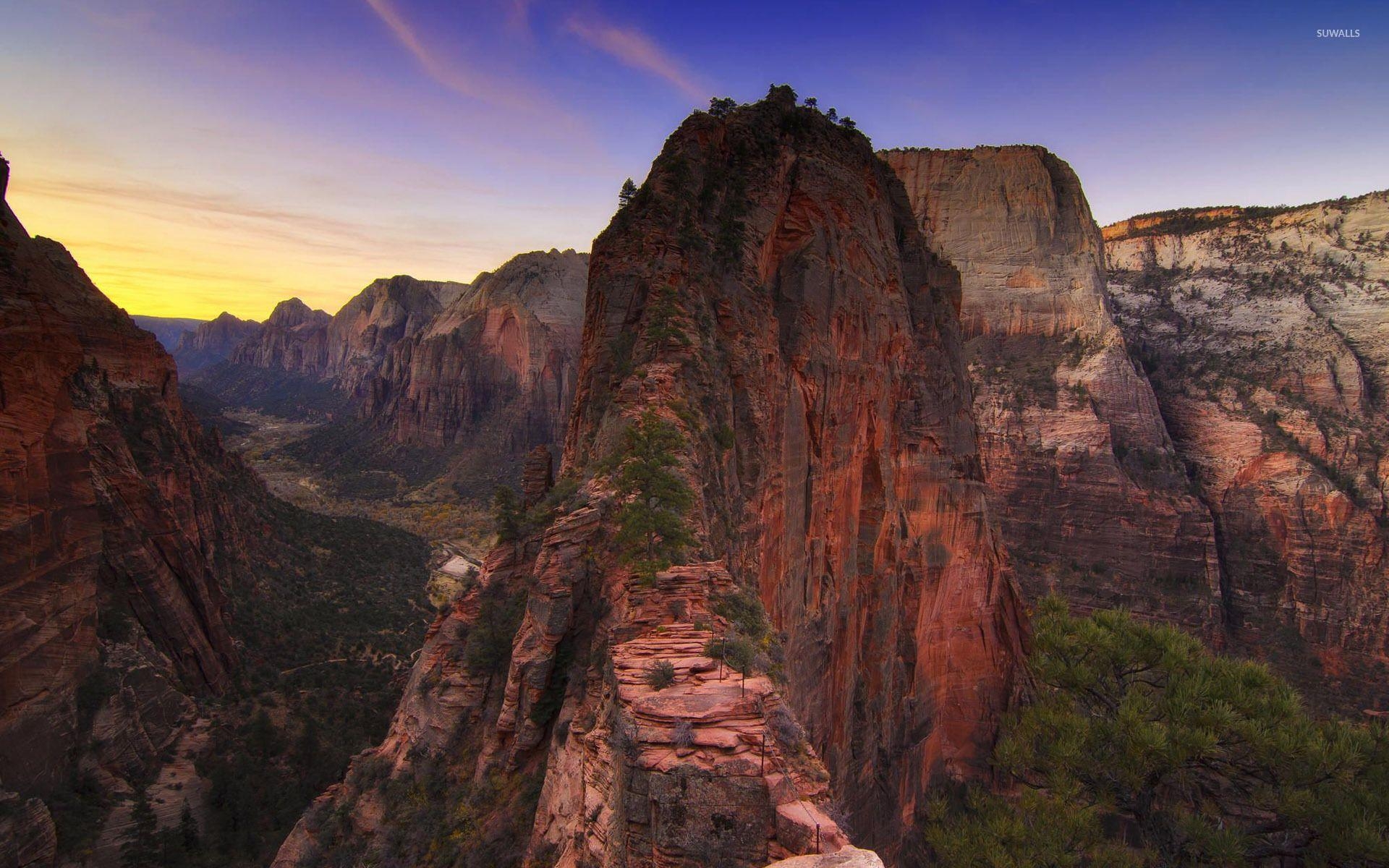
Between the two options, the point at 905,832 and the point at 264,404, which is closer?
the point at 905,832

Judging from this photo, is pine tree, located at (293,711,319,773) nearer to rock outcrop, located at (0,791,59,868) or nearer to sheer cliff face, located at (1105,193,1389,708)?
rock outcrop, located at (0,791,59,868)

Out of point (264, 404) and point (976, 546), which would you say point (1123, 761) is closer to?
point (976, 546)

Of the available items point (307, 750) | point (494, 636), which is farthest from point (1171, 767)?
point (307, 750)

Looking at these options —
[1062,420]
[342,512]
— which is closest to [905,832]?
[1062,420]

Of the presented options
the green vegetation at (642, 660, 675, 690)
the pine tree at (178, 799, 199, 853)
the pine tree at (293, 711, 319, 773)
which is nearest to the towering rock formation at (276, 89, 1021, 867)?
the green vegetation at (642, 660, 675, 690)

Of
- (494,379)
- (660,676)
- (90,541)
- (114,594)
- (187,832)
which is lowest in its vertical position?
(187,832)

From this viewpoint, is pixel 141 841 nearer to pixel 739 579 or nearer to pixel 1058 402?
pixel 739 579
